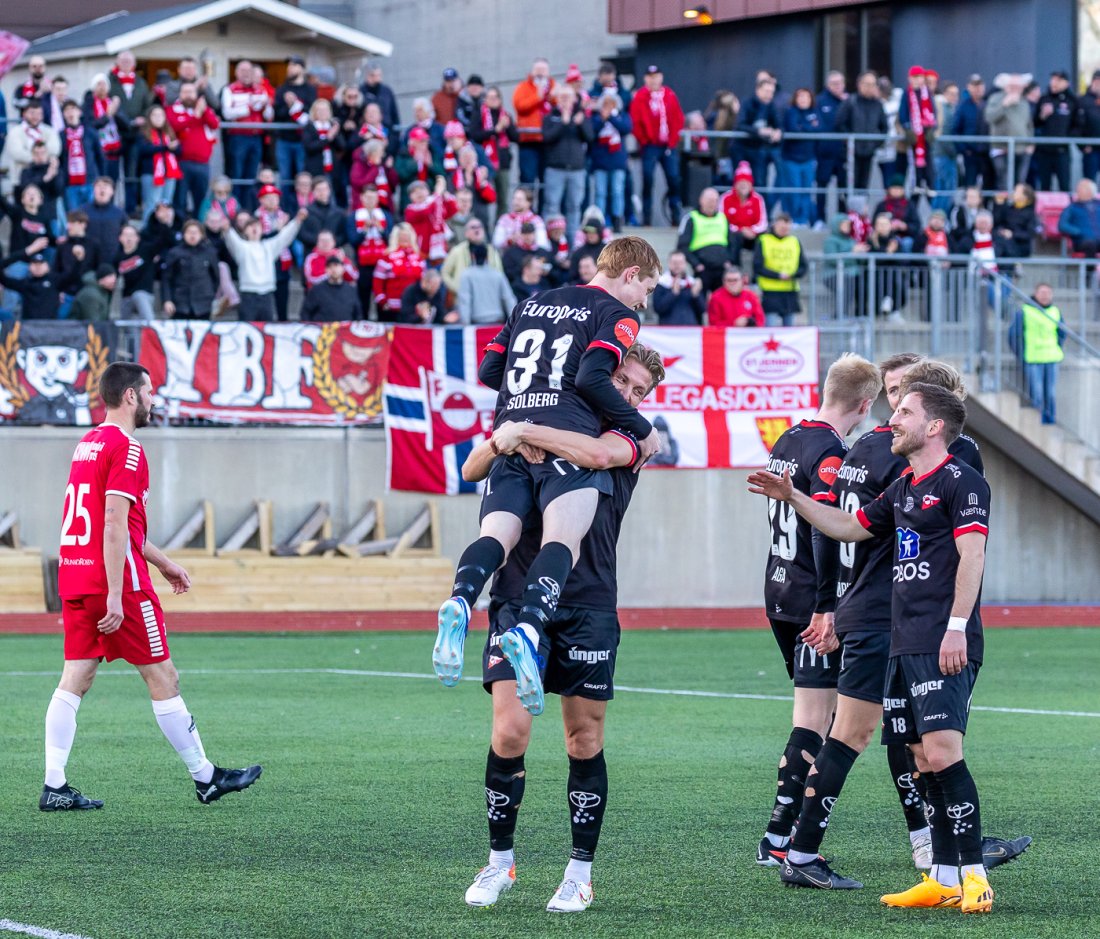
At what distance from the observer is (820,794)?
22.9 ft

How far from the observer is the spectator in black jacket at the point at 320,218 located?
71.5 feet

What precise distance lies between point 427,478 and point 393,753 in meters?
11.5

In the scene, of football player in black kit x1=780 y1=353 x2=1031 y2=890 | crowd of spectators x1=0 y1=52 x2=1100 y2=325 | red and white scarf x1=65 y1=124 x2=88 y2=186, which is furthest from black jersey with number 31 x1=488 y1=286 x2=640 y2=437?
red and white scarf x1=65 y1=124 x2=88 y2=186

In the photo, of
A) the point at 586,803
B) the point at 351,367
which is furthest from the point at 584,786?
the point at 351,367

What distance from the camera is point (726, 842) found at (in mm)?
7965

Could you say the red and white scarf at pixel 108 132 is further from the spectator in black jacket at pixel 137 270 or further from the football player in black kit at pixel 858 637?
the football player in black kit at pixel 858 637

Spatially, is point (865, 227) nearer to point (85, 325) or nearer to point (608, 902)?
point (85, 325)

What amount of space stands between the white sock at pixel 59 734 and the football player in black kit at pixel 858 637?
3571 millimetres

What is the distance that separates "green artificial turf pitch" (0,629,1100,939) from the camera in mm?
6445

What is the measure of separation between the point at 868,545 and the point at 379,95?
688 inches

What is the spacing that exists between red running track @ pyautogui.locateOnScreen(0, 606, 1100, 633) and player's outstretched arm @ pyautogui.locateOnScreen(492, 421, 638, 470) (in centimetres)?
1283

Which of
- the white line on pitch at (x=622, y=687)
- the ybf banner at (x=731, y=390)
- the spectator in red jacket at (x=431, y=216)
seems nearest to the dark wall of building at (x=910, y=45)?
the ybf banner at (x=731, y=390)

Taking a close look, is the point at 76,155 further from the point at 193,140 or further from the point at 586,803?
the point at 586,803

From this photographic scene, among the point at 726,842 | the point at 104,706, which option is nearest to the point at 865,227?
the point at 104,706
